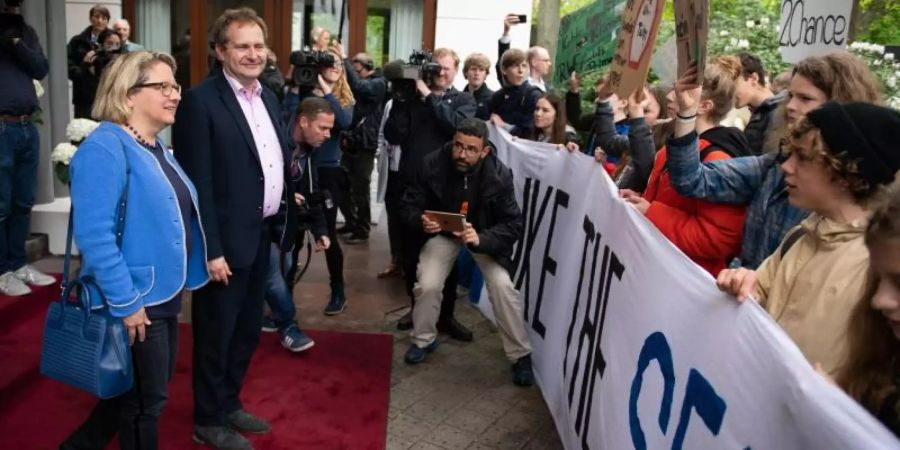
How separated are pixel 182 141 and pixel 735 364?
2.34m

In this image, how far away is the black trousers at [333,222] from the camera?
5188 mm

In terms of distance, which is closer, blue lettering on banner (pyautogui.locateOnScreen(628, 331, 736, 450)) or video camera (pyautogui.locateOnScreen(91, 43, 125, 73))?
blue lettering on banner (pyautogui.locateOnScreen(628, 331, 736, 450))

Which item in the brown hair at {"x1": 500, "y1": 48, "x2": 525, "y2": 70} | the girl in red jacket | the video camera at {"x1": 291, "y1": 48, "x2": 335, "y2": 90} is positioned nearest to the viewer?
the girl in red jacket

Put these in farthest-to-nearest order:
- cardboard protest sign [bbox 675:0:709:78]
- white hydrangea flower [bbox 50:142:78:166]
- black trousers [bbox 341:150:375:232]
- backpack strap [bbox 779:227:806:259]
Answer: black trousers [bbox 341:150:375:232] < white hydrangea flower [bbox 50:142:78:166] < cardboard protest sign [bbox 675:0:709:78] < backpack strap [bbox 779:227:806:259]

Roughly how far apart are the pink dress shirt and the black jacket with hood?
4.25 ft

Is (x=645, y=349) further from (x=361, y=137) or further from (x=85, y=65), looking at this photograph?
(x=85, y=65)

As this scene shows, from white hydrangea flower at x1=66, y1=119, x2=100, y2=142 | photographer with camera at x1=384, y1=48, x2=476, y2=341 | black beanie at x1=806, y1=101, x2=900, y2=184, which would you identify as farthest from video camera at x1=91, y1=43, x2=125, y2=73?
black beanie at x1=806, y1=101, x2=900, y2=184

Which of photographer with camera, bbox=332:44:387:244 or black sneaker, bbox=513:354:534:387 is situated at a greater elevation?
photographer with camera, bbox=332:44:387:244

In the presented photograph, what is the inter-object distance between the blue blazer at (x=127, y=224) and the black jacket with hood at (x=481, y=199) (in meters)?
2.02

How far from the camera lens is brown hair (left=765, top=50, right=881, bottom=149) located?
8.14 feet

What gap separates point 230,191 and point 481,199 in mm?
1798

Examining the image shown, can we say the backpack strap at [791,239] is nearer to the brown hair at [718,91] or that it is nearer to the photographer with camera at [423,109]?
the brown hair at [718,91]

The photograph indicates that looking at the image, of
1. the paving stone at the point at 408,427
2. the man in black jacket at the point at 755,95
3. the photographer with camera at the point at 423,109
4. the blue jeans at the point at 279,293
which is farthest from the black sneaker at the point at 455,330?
the man in black jacket at the point at 755,95

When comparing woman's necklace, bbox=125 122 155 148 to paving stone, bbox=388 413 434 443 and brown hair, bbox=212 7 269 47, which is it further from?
paving stone, bbox=388 413 434 443
